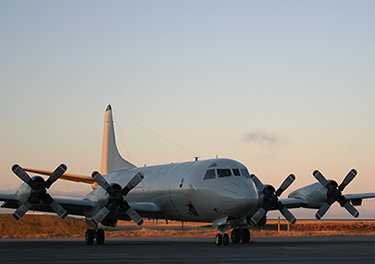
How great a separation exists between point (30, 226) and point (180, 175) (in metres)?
25.7

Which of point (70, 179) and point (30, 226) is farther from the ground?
point (70, 179)

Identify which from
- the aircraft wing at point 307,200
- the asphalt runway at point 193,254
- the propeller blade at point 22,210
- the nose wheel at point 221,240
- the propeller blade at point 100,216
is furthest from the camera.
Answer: the aircraft wing at point 307,200

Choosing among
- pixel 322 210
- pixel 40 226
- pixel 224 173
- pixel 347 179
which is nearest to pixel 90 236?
pixel 224 173

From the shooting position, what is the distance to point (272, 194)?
23.1 metres

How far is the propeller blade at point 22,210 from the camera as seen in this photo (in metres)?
20.2

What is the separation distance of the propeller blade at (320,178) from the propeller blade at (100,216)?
35.6ft

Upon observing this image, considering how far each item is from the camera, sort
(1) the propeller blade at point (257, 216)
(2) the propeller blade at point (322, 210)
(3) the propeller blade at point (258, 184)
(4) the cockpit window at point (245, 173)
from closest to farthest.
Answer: (4) the cockpit window at point (245, 173) < (1) the propeller blade at point (257, 216) < (3) the propeller blade at point (258, 184) < (2) the propeller blade at point (322, 210)

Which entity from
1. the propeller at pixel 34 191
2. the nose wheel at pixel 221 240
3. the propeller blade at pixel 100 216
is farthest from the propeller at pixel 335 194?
the propeller at pixel 34 191

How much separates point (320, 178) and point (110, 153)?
1724cm

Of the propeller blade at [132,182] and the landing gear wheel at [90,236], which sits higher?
the propeller blade at [132,182]

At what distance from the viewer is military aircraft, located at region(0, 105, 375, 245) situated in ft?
64.5

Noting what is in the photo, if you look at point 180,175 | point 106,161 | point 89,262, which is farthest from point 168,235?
point 89,262

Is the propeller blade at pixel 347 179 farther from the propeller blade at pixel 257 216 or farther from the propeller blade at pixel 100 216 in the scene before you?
the propeller blade at pixel 100 216

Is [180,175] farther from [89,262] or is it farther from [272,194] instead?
[89,262]
